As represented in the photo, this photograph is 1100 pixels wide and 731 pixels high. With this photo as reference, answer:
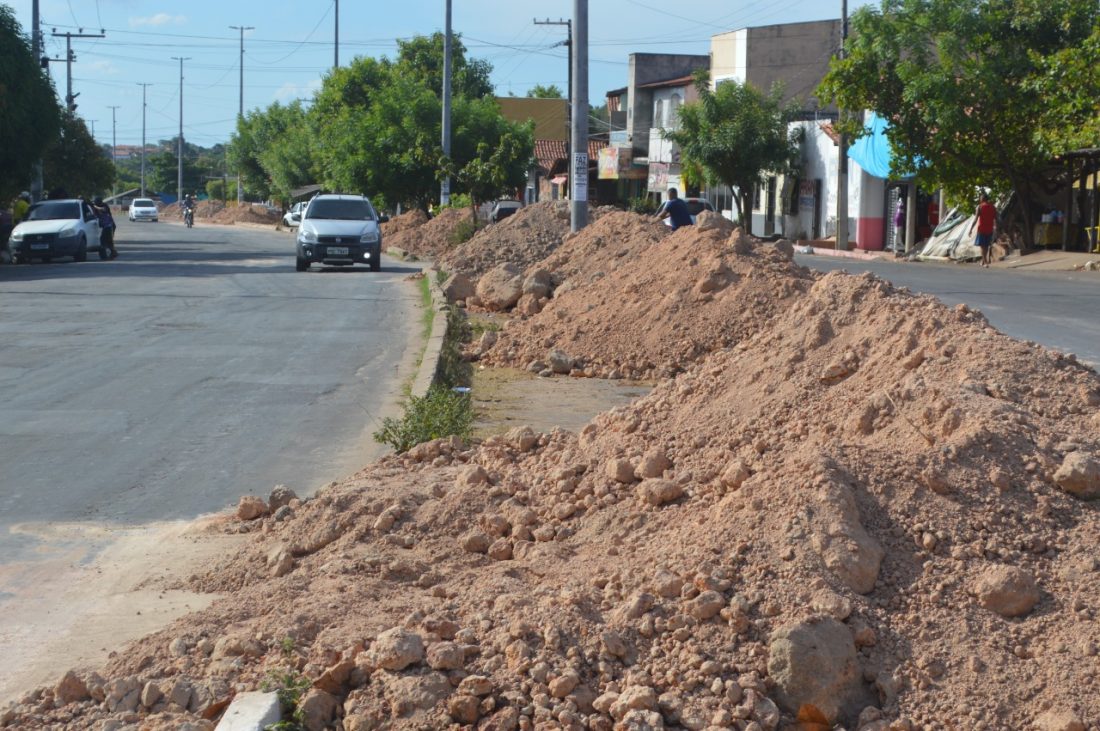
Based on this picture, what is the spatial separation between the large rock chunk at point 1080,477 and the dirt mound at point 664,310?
A: 7.85 metres

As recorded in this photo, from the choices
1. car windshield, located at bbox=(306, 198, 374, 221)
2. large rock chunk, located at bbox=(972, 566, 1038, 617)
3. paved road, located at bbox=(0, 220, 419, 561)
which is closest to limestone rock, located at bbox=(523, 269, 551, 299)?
paved road, located at bbox=(0, 220, 419, 561)

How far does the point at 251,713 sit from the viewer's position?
12.6ft

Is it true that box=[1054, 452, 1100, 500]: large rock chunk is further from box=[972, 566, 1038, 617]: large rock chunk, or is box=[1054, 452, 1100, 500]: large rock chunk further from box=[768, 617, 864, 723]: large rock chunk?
box=[768, 617, 864, 723]: large rock chunk

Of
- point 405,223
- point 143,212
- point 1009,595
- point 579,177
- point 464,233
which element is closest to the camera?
point 1009,595

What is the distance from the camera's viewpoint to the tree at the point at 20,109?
34531 mm

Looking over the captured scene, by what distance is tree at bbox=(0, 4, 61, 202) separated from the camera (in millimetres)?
34531

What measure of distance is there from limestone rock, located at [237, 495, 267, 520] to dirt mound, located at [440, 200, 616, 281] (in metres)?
15.5

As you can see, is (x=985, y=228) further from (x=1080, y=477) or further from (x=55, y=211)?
(x=1080, y=477)

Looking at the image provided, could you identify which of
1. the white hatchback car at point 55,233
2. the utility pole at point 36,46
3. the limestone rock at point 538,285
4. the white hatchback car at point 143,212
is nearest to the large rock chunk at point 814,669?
the limestone rock at point 538,285

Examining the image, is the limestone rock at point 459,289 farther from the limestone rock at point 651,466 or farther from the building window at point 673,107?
the building window at point 673,107

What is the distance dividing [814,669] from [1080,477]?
140 centimetres

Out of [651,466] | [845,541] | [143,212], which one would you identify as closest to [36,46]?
[651,466]

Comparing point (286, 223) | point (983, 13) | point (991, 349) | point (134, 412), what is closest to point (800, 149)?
point (983, 13)

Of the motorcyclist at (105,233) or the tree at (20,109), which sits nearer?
the tree at (20,109)
